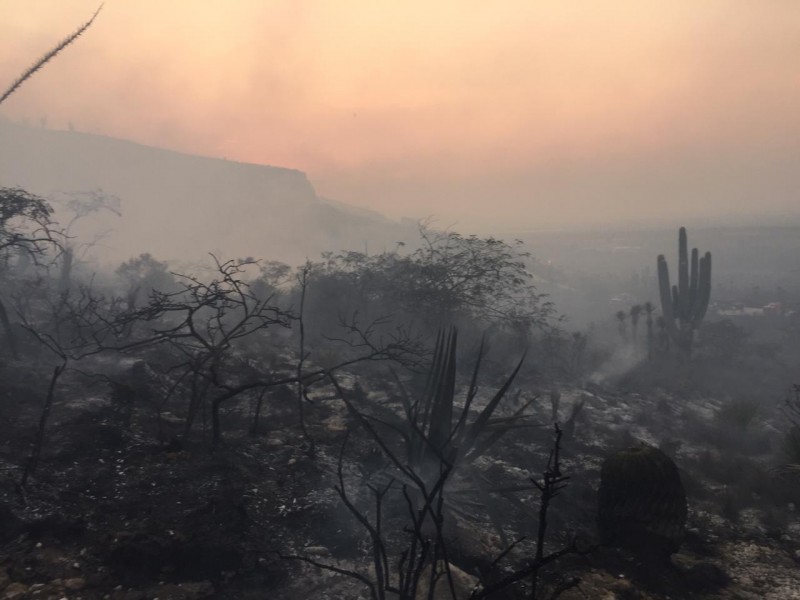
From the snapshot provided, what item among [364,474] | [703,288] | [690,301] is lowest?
[364,474]

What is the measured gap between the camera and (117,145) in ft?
274

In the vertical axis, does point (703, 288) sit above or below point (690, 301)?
above

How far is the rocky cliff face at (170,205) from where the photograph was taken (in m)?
68.8

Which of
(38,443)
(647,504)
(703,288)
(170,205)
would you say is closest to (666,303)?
(703,288)

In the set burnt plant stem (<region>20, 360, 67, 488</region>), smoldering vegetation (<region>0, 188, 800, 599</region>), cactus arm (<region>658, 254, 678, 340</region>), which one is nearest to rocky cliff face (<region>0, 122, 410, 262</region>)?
cactus arm (<region>658, 254, 678, 340</region>)

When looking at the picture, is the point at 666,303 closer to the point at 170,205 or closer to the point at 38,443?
the point at 38,443

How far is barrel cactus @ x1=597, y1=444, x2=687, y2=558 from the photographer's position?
5.81 meters

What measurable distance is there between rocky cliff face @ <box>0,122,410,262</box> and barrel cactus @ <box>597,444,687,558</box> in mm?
61485

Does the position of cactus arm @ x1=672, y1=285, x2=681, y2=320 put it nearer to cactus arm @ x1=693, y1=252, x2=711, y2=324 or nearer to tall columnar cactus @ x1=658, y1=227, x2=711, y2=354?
tall columnar cactus @ x1=658, y1=227, x2=711, y2=354

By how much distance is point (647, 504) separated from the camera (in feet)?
19.2

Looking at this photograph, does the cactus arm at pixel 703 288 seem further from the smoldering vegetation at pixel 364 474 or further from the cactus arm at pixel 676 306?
the smoldering vegetation at pixel 364 474

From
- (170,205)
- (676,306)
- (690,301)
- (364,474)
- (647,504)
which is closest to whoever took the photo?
(647,504)

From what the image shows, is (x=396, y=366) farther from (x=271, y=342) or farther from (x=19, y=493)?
(x=19, y=493)

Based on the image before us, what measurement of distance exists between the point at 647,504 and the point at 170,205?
90044mm
